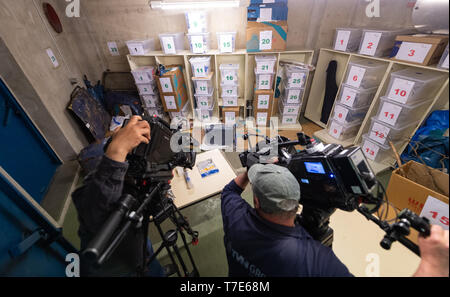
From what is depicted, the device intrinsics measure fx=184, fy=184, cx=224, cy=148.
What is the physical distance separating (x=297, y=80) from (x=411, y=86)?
1.69 meters

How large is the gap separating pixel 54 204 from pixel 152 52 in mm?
2766

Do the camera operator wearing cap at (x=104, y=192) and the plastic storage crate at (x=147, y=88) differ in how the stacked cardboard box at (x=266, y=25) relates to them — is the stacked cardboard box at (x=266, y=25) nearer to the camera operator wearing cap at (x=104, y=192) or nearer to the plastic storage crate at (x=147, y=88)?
the plastic storage crate at (x=147, y=88)

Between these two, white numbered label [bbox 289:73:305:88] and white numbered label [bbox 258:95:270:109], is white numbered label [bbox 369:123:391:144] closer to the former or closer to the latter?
white numbered label [bbox 289:73:305:88]

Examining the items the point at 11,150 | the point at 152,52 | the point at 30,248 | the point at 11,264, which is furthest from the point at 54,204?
the point at 152,52

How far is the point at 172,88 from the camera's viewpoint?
3.25 m

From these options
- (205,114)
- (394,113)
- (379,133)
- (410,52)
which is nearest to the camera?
(410,52)

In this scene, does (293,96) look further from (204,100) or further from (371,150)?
(204,100)

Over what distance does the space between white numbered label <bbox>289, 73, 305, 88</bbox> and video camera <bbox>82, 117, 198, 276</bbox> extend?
A: 8.13ft

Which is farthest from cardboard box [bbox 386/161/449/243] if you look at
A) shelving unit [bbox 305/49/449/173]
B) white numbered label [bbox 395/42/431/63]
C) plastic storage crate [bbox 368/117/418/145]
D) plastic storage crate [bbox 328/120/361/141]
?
plastic storage crate [bbox 328/120/361/141]

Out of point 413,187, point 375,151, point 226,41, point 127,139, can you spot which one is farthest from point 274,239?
point 226,41

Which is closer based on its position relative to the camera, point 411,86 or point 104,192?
point 104,192

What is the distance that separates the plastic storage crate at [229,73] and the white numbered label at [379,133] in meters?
2.15

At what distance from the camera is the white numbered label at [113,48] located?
344 centimetres

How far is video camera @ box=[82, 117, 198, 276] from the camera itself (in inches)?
20.4
